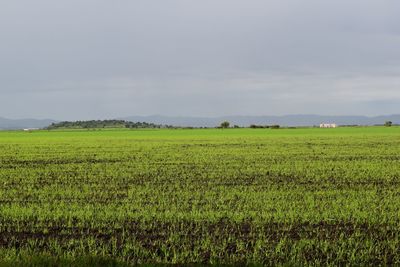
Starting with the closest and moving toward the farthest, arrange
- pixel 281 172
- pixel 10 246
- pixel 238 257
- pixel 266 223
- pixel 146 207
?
pixel 238 257, pixel 10 246, pixel 266 223, pixel 146 207, pixel 281 172

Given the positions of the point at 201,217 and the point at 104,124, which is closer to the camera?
the point at 201,217

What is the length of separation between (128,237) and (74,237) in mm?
1055

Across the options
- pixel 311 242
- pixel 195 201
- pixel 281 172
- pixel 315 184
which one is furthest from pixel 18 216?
pixel 281 172

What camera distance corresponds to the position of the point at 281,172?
23.0m

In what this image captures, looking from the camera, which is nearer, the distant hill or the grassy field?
the grassy field

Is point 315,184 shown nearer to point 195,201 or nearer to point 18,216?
point 195,201

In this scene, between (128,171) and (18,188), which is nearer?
(18,188)

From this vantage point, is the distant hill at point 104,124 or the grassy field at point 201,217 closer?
the grassy field at point 201,217

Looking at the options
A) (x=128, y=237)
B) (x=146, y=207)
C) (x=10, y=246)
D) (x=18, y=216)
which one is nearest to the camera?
(x=10, y=246)

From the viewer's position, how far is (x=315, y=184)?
63.0 ft

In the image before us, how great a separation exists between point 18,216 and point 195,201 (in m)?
4.56

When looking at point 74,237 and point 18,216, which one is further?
point 18,216

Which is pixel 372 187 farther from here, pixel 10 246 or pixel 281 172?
pixel 10 246

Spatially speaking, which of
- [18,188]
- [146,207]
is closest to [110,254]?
[146,207]
